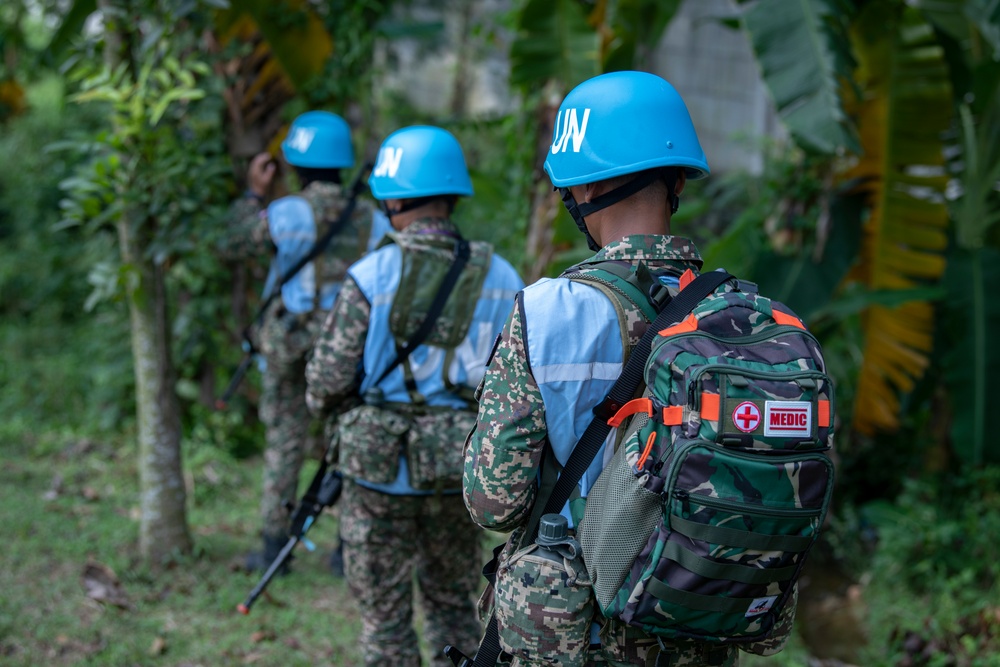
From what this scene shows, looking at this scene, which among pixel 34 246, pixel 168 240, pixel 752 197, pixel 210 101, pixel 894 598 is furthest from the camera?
pixel 34 246

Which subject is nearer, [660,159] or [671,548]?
[671,548]

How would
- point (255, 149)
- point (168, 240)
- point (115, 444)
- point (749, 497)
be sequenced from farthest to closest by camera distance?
point (115, 444), point (255, 149), point (168, 240), point (749, 497)

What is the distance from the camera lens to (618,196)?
6.16 feet

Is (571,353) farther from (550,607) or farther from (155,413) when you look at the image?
(155,413)

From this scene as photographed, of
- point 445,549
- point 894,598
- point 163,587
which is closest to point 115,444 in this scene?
point 163,587

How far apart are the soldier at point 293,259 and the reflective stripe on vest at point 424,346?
1409mm

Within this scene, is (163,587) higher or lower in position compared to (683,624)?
lower

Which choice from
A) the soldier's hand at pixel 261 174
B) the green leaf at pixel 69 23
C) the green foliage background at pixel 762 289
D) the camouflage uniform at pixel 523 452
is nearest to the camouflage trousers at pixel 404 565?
the green foliage background at pixel 762 289

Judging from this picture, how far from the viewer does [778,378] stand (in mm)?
1545

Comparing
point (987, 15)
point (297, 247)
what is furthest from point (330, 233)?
point (987, 15)

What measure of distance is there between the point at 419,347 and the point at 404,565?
74 centimetres

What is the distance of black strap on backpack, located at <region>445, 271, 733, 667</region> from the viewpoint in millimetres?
1725

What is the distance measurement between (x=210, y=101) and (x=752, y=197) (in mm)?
4335

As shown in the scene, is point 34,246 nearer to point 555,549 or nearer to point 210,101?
point 210,101
